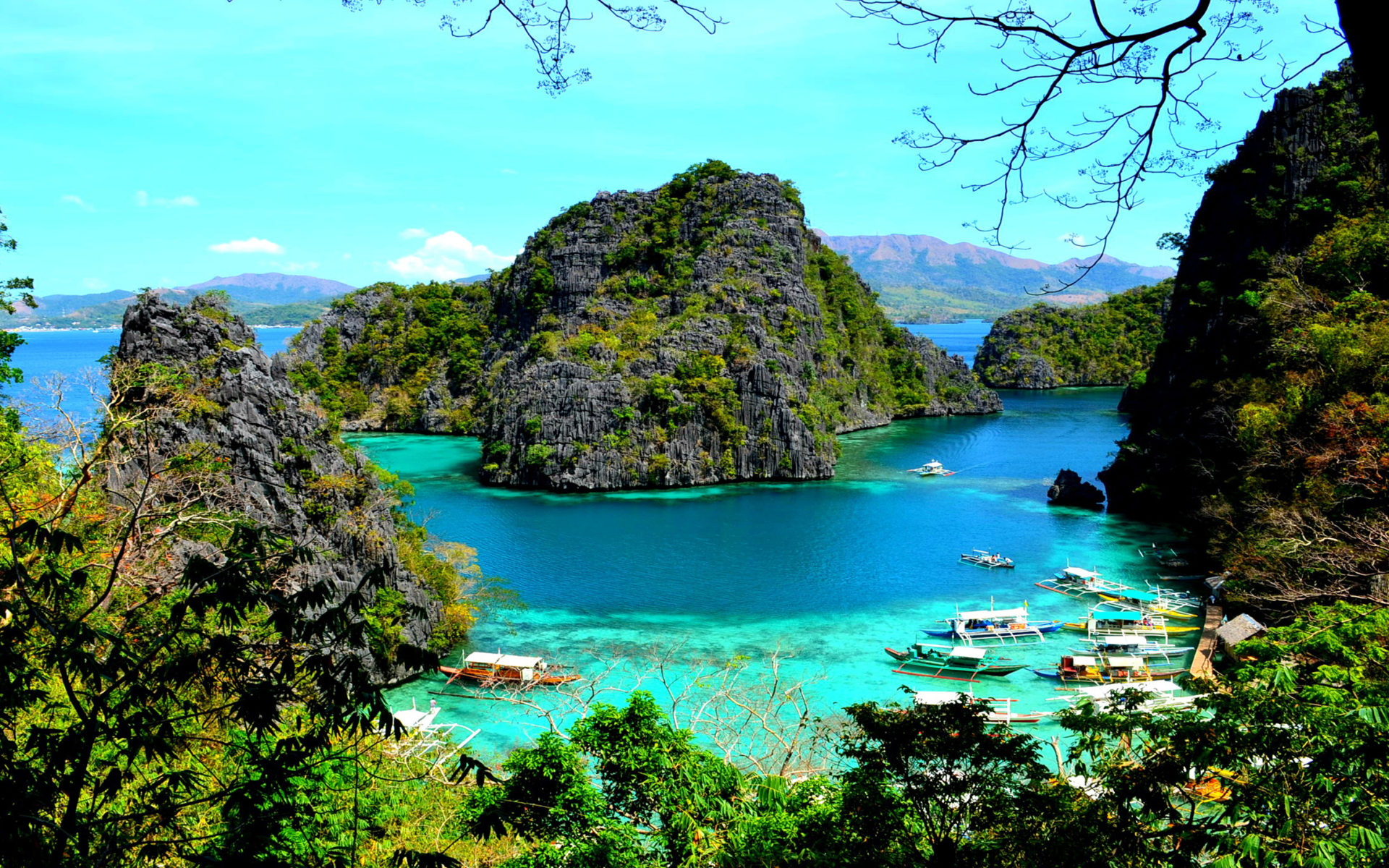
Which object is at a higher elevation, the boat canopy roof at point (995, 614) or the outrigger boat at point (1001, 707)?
the boat canopy roof at point (995, 614)

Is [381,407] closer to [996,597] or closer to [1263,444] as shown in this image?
[996,597]

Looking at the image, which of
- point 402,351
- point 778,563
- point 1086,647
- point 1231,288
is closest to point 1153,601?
point 1086,647

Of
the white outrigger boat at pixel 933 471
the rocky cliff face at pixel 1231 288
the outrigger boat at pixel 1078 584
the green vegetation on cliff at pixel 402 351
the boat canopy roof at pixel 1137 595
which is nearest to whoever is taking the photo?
the boat canopy roof at pixel 1137 595

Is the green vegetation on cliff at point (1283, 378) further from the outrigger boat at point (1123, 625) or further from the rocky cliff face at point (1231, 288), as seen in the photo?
the outrigger boat at point (1123, 625)

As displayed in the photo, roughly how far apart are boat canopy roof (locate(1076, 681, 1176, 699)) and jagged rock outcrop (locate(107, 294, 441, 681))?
17.6 m

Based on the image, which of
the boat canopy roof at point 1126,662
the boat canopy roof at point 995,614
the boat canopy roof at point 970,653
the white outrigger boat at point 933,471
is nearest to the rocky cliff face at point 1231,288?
the white outrigger boat at point 933,471

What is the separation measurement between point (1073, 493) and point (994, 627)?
2142 centimetres

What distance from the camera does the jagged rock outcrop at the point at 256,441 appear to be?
21.6 m

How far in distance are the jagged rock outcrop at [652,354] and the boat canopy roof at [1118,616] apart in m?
27.3

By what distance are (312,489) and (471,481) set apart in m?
29.9

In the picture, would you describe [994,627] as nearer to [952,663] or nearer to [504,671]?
[952,663]

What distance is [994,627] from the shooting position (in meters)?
26.1

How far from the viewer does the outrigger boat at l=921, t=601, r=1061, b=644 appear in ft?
83.7

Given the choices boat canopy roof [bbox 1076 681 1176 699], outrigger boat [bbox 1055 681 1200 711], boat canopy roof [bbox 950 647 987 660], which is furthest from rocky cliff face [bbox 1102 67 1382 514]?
boat canopy roof [bbox 950 647 987 660]
